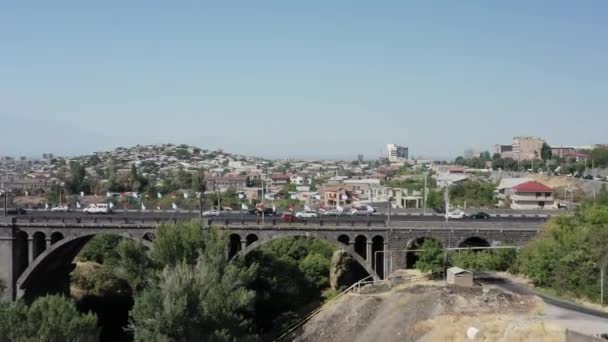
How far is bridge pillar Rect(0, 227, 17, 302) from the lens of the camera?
4491 centimetres

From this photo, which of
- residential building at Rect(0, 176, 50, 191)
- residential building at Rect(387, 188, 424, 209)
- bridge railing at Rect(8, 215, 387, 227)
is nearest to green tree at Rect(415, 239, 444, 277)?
bridge railing at Rect(8, 215, 387, 227)

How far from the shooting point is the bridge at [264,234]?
4297 cm

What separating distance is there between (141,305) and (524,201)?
229ft

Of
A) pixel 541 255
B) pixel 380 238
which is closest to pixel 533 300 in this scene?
pixel 541 255

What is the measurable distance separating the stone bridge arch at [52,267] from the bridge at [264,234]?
0.22 ft

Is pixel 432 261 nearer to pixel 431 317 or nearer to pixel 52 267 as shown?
pixel 431 317

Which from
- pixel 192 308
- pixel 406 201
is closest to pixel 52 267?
pixel 192 308

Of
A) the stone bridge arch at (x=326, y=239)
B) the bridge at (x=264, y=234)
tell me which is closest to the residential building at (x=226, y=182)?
the bridge at (x=264, y=234)

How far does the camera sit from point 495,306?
3203 centimetres

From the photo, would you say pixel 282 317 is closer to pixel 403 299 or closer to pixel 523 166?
pixel 403 299

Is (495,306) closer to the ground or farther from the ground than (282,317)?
farther from the ground

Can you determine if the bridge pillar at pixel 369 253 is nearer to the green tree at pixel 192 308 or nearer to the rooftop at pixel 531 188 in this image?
the green tree at pixel 192 308

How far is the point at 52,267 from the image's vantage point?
48781 millimetres

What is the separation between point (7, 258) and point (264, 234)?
1764cm
